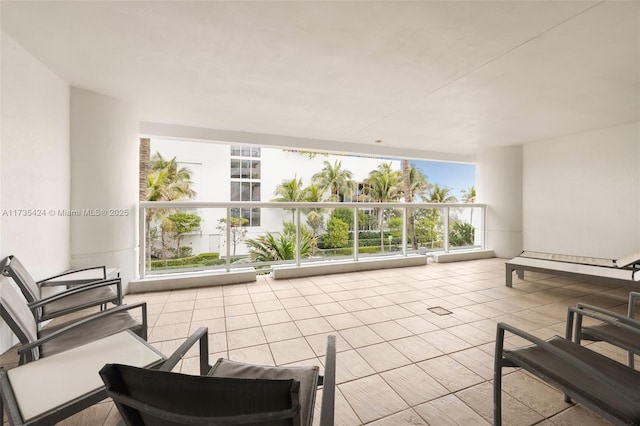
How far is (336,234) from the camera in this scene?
5.69 metres

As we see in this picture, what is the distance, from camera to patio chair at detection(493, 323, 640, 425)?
1189 millimetres

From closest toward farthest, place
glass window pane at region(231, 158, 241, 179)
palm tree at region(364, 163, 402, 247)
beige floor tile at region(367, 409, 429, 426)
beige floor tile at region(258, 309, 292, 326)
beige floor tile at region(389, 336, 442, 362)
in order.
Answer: beige floor tile at region(367, 409, 429, 426)
beige floor tile at region(389, 336, 442, 362)
beige floor tile at region(258, 309, 292, 326)
glass window pane at region(231, 158, 241, 179)
palm tree at region(364, 163, 402, 247)

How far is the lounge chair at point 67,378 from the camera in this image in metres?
1.09

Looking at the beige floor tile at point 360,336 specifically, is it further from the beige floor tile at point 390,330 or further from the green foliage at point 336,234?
the green foliage at point 336,234

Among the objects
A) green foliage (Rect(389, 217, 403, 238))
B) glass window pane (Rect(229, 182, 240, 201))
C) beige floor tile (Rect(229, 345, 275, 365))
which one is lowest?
beige floor tile (Rect(229, 345, 275, 365))

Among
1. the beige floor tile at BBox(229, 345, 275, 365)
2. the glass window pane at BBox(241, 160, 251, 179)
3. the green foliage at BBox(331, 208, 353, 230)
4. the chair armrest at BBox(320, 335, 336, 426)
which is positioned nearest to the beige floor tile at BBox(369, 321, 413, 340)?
the beige floor tile at BBox(229, 345, 275, 365)

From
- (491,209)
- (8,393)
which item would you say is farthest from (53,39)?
(491,209)

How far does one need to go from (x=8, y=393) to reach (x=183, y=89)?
362 centimetres

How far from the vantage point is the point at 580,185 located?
5918 mm

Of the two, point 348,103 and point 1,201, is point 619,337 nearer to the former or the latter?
point 348,103

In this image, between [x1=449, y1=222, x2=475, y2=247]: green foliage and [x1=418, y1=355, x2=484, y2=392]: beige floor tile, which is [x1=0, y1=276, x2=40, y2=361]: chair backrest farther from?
[x1=449, y1=222, x2=475, y2=247]: green foliage

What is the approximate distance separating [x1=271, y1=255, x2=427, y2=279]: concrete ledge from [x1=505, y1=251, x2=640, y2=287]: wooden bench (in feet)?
6.32

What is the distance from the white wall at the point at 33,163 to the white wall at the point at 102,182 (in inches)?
5.2

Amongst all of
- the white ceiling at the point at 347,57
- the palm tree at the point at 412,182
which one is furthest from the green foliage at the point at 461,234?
the palm tree at the point at 412,182
